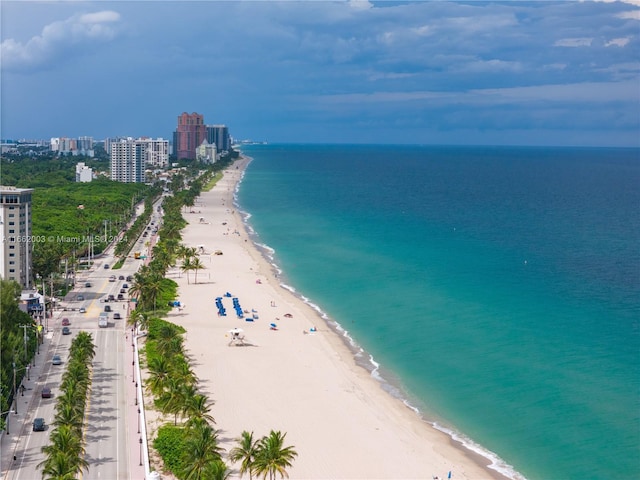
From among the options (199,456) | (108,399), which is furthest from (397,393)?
(199,456)

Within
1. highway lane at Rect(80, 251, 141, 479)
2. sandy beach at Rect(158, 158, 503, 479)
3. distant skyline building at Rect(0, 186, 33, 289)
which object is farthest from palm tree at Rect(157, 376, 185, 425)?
distant skyline building at Rect(0, 186, 33, 289)

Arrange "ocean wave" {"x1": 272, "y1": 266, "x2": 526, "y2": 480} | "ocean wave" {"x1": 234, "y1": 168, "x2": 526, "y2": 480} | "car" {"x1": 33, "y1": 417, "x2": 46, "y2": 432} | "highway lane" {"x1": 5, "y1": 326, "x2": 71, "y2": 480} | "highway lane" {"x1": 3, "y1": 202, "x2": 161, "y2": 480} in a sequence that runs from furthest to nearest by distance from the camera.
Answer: "ocean wave" {"x1": 234, "y1": 168, "x2": 526, "y2": 480} < "ocean wave" {"x1": 272, "y1": 266, "x2": 526, "y2": 480} < "car" {"x1": 33, "y1": 417, "x2": 46, "y2": 432} < "highway lane" {"x1": 3, "y1": 202, "x2": 161, "y2": 480} < "highway lane" {"x1": 5, "y1": 326, "x2": 71, "y2": 480}

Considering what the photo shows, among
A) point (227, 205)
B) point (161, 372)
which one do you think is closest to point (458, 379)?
point (161, 372)

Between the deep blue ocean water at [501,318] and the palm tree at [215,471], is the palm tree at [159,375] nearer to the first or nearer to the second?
the palm tree at [215,471]

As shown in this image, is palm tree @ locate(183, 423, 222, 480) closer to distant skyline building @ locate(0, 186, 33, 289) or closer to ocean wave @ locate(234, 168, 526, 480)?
ocean wave @ locate(234, 168, 526, 480)

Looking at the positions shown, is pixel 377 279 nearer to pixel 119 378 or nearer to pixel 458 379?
pixel 458 379

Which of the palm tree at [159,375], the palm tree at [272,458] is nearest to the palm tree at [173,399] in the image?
the palm tree at [159,375]
